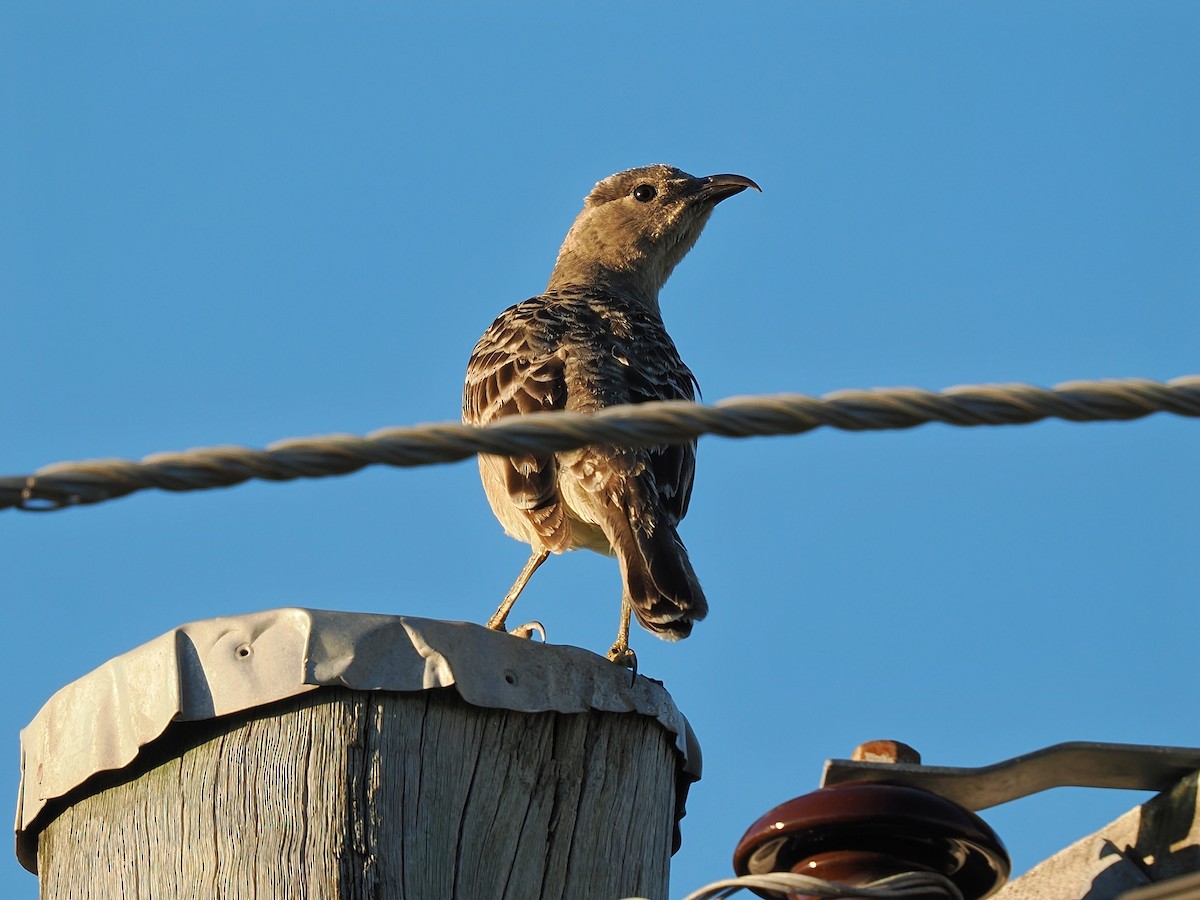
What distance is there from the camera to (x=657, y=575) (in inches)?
255

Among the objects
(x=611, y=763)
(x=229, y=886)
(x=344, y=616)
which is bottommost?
(x=229, y=886)

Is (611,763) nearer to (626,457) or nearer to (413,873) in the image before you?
(413,873)

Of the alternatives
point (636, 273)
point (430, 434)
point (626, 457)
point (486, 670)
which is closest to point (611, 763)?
point (486, 670)

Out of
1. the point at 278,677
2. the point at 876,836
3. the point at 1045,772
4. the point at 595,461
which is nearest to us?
the point at 876,836

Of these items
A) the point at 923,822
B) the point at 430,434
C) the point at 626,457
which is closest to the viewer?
the point at 430,434

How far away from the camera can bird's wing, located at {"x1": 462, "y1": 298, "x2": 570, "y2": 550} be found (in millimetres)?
7277

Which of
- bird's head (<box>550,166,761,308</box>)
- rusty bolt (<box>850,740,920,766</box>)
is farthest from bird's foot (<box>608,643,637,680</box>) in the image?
bird's head (<box>550,166,761,308</box>)

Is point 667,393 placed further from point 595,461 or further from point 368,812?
point 368,812

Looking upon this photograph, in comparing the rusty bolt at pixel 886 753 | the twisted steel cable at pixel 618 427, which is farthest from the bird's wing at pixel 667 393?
the twisted steel cable at pixel 618 427

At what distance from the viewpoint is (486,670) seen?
4.03 metres

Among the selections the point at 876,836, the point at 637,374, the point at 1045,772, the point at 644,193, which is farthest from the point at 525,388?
the point at 876,836

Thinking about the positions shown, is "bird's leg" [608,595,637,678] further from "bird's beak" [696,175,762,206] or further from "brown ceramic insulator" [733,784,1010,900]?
"bird's beak" [696,175,762,206]

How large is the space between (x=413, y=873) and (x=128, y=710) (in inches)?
29.7

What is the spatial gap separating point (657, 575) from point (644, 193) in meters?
4.68
